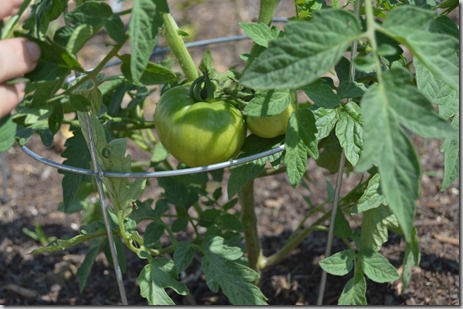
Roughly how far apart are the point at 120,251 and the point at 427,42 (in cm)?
81

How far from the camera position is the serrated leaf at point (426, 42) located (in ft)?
2.42

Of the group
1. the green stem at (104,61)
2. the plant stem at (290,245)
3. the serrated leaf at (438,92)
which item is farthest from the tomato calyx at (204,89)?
the plant stem at (290,245)

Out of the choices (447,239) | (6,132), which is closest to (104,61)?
(6,132)

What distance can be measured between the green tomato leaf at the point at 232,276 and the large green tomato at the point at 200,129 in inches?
7.0

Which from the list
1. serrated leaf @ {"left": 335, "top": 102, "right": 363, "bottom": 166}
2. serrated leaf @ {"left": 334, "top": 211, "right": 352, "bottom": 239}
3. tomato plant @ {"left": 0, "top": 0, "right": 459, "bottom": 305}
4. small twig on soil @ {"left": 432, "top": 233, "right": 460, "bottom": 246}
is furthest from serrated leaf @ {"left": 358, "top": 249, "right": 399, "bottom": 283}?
small twig on soil @ {"left": 432, "top": 233, "right": 460, "bottom": 246}

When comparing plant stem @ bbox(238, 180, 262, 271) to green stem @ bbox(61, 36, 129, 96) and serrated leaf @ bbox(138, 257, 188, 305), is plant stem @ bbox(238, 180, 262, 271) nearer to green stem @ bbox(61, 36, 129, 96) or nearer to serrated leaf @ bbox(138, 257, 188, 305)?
serrated leaf @ bbox(138, 257, 188, 305)

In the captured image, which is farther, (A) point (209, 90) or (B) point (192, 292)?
(B) point (192, 292)

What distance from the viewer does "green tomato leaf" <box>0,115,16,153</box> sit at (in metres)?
0.89

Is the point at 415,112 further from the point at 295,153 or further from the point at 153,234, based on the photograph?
the point at 153,234

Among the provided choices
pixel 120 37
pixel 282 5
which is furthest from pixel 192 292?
pixel 282 5

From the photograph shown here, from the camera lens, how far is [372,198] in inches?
44.2

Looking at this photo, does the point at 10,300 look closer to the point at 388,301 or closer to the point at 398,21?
the point at 388,301

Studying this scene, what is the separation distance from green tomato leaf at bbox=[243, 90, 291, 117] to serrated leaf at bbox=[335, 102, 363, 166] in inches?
3.8

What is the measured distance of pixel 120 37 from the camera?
87 centimetres
